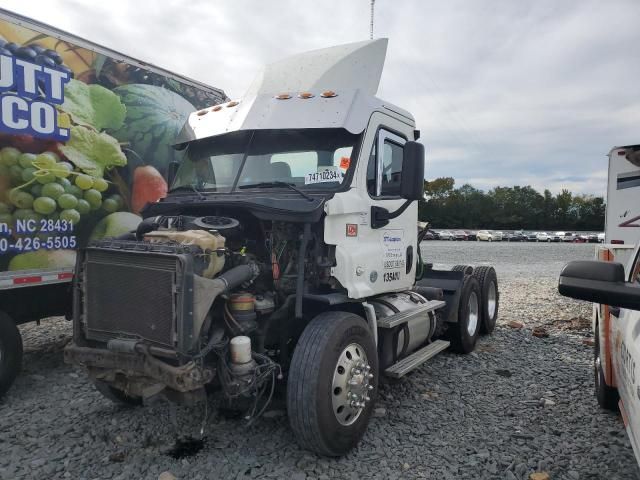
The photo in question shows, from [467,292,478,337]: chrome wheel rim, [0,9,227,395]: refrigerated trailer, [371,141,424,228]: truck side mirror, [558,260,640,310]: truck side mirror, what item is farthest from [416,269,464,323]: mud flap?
[558,260,640,310]: truck side mirror

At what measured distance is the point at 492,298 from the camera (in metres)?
7.54

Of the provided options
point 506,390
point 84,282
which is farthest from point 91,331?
point 506,390

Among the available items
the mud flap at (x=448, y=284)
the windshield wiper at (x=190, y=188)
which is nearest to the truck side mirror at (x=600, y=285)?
the windshield wiper at (x=190, y=188)

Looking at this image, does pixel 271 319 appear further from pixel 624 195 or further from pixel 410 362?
pixel 624 195

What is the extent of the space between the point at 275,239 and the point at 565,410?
3.16 meters

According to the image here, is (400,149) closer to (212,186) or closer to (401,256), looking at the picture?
(401,256)

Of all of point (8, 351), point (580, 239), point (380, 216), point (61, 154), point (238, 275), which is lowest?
point (580, 239)

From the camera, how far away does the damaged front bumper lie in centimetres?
311

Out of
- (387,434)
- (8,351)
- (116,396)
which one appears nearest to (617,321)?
(387,434)

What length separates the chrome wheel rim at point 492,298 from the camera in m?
7.40

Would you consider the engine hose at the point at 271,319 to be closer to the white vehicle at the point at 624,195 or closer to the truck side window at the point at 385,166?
the truck side window at the point at 385,166

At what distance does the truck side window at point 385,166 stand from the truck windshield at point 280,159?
0.30 m

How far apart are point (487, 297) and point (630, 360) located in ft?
15.1

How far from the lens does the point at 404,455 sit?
369cm
